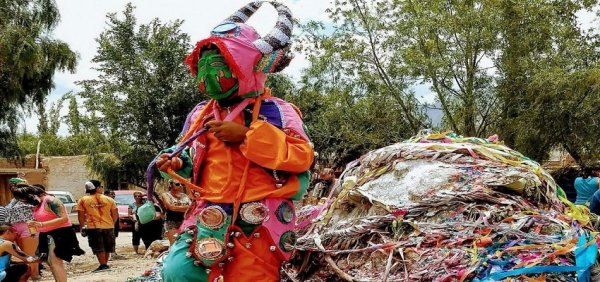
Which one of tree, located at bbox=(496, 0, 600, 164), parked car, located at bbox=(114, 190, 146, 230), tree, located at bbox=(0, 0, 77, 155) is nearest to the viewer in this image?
tree, located at bbox=(496, 0, 600, 164)

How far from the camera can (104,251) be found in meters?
11.0

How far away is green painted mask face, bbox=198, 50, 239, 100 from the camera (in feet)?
11.4

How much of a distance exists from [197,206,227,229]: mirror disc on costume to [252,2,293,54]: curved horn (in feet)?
2.73

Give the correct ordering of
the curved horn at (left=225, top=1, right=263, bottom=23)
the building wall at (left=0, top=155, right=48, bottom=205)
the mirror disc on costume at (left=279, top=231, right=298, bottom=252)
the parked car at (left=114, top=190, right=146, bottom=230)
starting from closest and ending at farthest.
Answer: the mirror disc on costume at (left=279, top=231, right=298, bottom=252), the curved horn at (left=225, top=1, right=263, bottom=23), the parked car at (left=114, top=190, right=146, bottom=230), the building wall at (left=0, top=155, right=48, bottom=205)

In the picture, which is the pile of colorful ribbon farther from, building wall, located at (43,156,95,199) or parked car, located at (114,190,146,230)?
building wall, located at (43,156,95,199)

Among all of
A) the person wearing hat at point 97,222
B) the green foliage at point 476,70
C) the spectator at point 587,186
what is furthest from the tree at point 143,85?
the spectator at point 587,186

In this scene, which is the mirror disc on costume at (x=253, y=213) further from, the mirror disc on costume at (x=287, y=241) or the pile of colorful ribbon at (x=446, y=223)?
the pile of colorful ribbon at (x=446, y=223)

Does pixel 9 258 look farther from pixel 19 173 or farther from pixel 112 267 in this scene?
pixel 19 173

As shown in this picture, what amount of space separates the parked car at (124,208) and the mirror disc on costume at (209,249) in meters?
14.9

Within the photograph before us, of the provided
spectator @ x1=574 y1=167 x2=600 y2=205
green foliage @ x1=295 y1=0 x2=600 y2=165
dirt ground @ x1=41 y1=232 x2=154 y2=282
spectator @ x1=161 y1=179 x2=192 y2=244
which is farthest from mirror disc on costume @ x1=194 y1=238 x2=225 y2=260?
green foliage @ x1=295 y1=0 x2=600 y2=165

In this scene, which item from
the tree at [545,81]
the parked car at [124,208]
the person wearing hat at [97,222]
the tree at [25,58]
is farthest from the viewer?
the parked car at [124,208]

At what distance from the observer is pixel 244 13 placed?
381cm

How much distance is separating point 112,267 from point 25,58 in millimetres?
7018

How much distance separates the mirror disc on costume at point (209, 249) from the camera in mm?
3246
